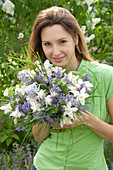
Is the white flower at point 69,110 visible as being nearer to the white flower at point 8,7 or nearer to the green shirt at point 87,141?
the green shirt at point 87,141

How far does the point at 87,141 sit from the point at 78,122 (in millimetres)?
152

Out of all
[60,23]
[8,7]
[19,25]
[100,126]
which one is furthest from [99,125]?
[19,25]

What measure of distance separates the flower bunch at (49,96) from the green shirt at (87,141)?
0.16 m

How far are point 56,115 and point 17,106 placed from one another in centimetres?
17

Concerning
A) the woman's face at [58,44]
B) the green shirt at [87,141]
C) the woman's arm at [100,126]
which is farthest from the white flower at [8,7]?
the woman's arm at [100,126]

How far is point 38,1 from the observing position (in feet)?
6.79

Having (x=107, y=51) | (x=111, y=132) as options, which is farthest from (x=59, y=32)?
(x=107, y=51)

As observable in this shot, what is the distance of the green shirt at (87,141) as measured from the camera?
121 centimetres

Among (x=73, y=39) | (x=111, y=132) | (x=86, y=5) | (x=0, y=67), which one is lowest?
(x=111, y=132)

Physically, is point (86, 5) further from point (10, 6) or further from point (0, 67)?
point (0, 67)

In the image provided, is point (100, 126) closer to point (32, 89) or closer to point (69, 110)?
point (69, 110)

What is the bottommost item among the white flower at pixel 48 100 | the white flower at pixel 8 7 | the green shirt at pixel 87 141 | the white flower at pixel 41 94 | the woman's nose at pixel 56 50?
the green shirt at pixel 87 141

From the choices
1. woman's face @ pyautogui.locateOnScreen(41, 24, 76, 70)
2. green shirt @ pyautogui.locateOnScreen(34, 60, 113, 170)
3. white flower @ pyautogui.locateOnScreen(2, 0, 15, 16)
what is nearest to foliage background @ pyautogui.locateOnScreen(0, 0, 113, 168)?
white flower @ pyautogui.locateOnScreen(2, 0, 15, 16)

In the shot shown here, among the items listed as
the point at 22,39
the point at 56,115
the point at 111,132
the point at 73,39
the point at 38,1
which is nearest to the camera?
the point at 56,115
